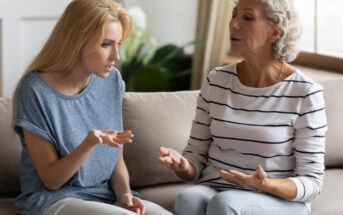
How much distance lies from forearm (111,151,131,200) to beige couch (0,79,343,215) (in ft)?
0.78

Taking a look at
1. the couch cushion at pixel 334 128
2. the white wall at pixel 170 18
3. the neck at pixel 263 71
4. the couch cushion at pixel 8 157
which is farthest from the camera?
the white wall at pixel 170 18

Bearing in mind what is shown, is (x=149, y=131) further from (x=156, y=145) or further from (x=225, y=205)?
(x=225, y=205)

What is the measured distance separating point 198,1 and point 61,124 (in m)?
2.54

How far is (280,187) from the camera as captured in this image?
174 centimetres

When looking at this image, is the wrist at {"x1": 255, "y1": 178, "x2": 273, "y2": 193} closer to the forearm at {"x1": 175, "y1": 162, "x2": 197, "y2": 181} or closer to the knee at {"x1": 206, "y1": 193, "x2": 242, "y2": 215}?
the knee at {"x1": 206, "y1": 193, "x2": 242, "y2": 215}

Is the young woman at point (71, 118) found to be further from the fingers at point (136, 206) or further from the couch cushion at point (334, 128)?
the couch cushion at point (334, 128)

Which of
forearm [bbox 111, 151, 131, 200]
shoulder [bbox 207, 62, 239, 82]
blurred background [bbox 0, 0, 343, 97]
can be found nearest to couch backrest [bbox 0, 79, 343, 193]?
forearm [bbox 111, 151, 131, 200]

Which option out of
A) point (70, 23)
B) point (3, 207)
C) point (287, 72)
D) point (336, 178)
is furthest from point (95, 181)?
point (336, 178)

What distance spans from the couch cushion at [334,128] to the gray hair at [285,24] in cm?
58

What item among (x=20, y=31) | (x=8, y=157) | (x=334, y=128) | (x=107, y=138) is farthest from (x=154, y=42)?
(x=107, y=138)

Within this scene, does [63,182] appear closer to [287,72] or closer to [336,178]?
[287,72]

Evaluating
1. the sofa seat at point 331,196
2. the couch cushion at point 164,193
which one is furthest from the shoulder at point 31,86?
the sofa seat at point 331,196

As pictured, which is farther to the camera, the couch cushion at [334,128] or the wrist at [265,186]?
the couch cushion at [334,128]

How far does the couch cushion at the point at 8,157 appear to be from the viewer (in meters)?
2.04
